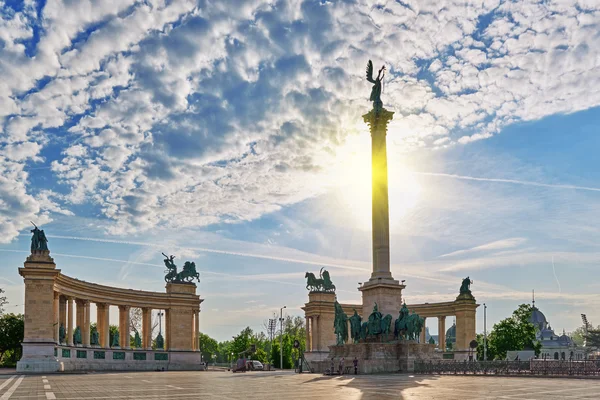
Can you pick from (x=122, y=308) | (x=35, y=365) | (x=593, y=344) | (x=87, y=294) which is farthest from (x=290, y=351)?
(x=593, y=344)

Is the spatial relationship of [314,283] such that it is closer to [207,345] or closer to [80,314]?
[80,314]

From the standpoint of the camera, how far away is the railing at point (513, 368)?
4122cm

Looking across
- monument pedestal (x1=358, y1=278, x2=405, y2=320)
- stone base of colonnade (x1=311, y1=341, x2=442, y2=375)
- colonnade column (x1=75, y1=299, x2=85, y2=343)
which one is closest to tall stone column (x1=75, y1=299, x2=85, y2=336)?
colonnade column (x1=75, y1=299, x2=85, y2=343)

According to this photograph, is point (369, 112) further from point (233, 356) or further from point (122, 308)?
point (233, 356)

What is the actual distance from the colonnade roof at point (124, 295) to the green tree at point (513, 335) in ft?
177

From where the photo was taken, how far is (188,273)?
304 feet

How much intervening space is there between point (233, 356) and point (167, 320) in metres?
55.8

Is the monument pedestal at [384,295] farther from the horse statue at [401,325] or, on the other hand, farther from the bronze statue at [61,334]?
the bronze statue at [61,334]

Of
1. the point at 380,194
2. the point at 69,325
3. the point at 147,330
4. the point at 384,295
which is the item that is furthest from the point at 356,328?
the point at 147,330

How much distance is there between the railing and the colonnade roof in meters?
40.9

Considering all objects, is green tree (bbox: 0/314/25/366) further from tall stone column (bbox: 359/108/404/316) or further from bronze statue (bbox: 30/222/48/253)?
tall stone column (bbox: 359/108/404/316)

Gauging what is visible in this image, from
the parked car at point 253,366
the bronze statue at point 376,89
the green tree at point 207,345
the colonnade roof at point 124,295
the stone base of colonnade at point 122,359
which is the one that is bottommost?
the green tree at point 207,345

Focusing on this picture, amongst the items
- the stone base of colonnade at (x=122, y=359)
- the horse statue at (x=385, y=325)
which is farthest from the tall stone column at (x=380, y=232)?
the stone base of colonnade at (x=122, y=359)

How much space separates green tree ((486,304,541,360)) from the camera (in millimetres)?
109250
